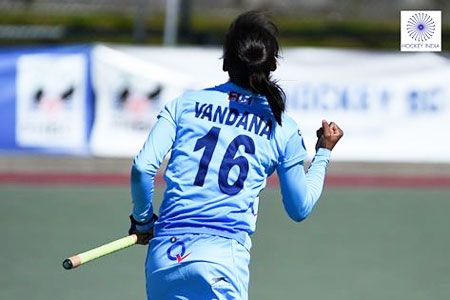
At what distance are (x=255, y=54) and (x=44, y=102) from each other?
9.81m

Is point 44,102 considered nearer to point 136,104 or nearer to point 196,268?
point 136,104

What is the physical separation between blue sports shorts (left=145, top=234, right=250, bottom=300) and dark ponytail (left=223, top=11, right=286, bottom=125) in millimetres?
505

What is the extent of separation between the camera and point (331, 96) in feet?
44.7

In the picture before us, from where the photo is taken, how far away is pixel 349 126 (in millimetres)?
13562

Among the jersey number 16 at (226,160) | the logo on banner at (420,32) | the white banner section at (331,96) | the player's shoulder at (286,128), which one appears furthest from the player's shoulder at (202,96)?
the white banner section at (331,96)

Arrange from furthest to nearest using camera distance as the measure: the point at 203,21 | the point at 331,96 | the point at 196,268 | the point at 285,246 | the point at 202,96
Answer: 1. the point at 203,21
2. the point at 331,96
3. the point at 285,246
4. the point at 202,96
5. the point at 196,268

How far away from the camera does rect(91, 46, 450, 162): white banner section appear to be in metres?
13.6

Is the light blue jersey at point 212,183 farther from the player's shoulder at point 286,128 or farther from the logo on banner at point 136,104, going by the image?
the logo on banner at point 136,104

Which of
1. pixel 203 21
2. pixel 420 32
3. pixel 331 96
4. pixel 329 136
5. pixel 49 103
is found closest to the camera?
pixel 329 136

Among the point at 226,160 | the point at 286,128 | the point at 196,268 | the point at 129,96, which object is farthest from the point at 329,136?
the point at 129,96

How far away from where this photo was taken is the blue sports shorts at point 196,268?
3918mm

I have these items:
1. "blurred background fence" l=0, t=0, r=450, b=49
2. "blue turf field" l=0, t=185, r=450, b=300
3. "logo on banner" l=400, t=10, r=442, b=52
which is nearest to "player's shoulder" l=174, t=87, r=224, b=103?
"logo on banner" l=400, t=10, r=442, b=52

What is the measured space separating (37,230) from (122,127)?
3996 mm

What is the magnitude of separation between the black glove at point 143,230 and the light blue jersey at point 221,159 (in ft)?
0.29
